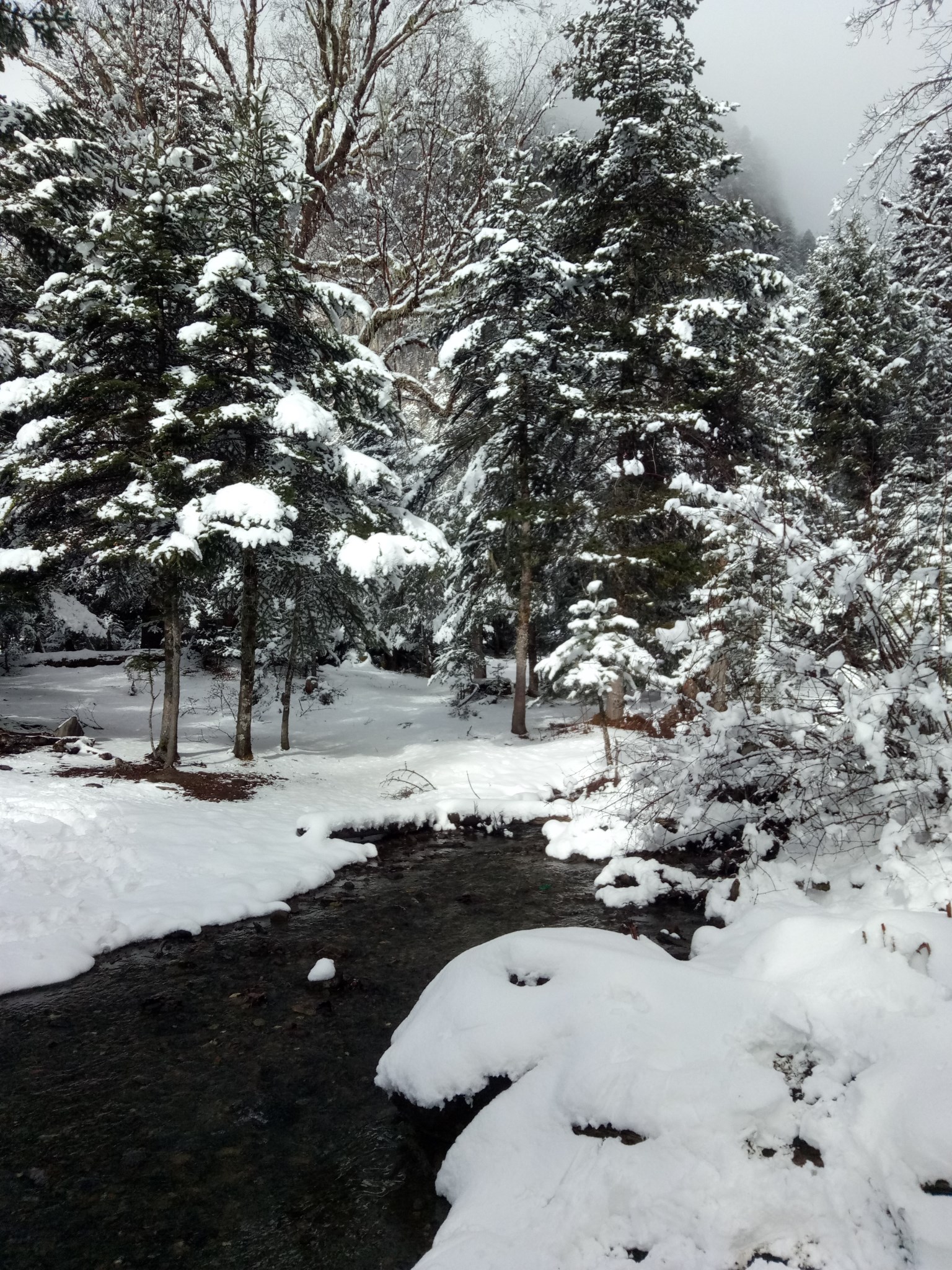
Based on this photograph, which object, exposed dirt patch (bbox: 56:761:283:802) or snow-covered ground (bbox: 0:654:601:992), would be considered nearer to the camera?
snow-covered ground (bbox: 0:654:601:992)

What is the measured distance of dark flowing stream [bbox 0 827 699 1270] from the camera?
3.42 meters

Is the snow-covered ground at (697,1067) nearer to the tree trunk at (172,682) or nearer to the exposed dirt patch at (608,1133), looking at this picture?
the exposed dirt patch at (608,1133)

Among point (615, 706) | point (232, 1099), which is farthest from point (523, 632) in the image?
point (232, 1099)

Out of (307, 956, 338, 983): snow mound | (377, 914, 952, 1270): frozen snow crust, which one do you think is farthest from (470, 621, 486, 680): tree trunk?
(377, 914, 952, 1270): frozen snow crust

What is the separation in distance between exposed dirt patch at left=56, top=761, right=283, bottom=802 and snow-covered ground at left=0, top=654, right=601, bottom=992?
188 millimetres

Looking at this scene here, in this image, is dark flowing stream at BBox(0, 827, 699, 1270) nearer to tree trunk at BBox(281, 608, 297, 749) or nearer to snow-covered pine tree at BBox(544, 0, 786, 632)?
tree trunk at BBox(281, 608, 297, 749)

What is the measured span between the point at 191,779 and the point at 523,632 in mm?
7743

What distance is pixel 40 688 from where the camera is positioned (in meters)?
18.8

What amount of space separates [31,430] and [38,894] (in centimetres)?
711

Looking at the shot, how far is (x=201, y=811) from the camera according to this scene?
934 cm

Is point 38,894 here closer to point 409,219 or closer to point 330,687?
point 330,687

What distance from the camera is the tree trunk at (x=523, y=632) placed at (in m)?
14.6

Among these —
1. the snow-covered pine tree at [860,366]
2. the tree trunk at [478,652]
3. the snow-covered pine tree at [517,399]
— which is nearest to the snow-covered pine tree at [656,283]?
the snow-covered pine tree at [517,399]

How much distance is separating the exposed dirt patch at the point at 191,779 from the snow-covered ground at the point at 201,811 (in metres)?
0.19
